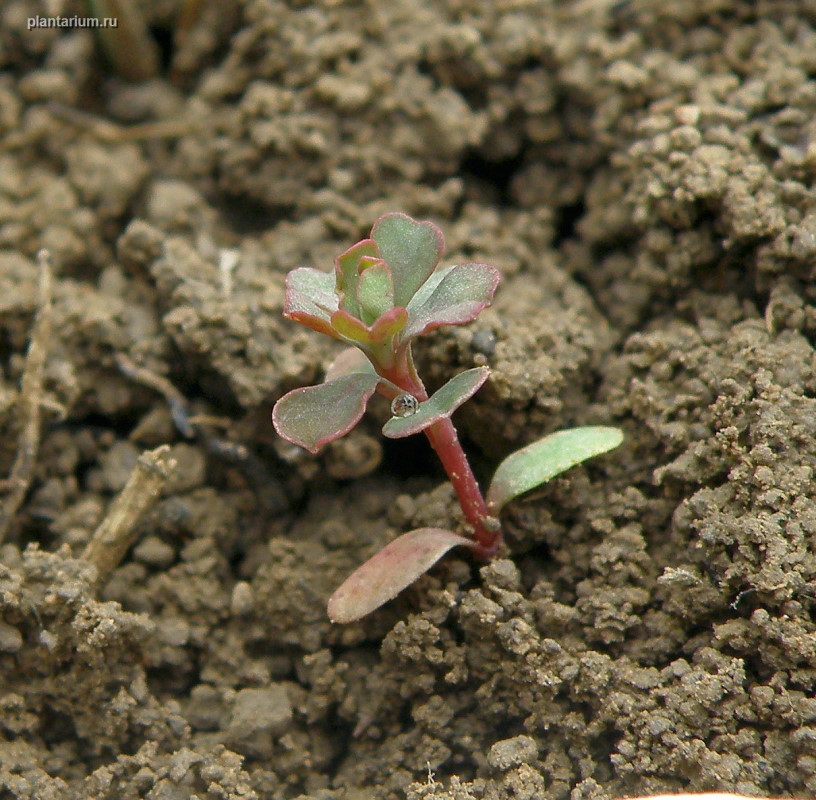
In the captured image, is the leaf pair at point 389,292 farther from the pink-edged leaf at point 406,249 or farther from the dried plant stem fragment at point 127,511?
the dried plant stem fragment at point 127,511

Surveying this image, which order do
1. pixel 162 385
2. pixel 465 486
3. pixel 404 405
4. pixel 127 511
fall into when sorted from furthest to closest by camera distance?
pixel 162 385 < pixel 127 511 < pixel 465 486 < pixel 404 405

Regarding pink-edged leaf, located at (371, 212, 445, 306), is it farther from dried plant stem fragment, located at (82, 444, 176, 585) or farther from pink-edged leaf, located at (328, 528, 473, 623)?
dried plant stem fragment, located at (82, 444, 176, 585)

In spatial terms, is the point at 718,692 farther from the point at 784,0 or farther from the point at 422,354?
the point at 784,0

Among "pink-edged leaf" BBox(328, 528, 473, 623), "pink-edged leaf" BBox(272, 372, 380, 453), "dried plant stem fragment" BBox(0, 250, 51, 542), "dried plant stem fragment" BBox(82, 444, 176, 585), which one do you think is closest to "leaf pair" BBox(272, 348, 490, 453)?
"pink-edged leaf" BBox(272, 372, 380, 453)

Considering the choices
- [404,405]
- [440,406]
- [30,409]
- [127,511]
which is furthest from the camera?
[30,409]

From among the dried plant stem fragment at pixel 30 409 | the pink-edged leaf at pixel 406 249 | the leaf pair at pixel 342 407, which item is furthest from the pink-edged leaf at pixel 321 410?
the dried plant stem fragment at pixel 30 409

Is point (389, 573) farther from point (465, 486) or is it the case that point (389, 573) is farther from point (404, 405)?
point (404, 405)

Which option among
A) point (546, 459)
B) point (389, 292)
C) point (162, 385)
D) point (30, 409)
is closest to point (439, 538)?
point (546, 459)
